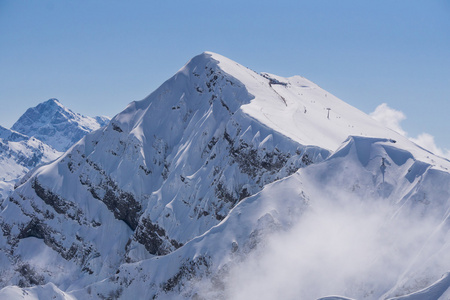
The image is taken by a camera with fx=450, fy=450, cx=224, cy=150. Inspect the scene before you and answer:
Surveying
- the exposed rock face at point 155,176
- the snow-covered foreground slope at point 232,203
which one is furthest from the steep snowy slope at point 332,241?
the exposed rock face at point 155,176

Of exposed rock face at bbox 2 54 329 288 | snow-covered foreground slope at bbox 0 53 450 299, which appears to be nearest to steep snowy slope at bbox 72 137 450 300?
snow-covered foreground slope at bbox 0 53 450 299

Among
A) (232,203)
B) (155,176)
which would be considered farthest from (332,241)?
(155,176)

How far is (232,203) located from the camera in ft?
293

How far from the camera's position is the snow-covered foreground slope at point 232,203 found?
195ft

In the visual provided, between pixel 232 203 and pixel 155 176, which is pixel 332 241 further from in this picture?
pixel 155 176

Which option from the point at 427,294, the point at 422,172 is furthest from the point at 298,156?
the point at 427,294

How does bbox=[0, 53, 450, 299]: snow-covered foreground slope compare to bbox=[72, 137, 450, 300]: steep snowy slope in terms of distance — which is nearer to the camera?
bbox=[72, 137, 450, 300]: steep snowy slope

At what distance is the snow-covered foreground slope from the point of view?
59.4 m

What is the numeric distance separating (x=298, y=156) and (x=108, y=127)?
71266mm

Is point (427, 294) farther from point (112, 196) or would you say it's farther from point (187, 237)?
point (112, 196)

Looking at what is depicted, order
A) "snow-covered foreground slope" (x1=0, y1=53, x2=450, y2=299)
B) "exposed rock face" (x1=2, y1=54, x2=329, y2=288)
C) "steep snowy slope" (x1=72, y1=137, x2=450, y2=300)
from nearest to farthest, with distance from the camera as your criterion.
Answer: "steep snowy slope" (x1=72, y1=137, x2=450, y2=300), "snow-covered foreground slope" (x1=0, y1=53, x2=450, y2=299), "exposed rock face" (x1=2, y1=54, x2=329, y2=288)

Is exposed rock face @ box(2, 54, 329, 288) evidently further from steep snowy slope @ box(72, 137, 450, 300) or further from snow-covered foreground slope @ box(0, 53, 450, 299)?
steep snowy slope @ box(72, 137, 450, 300)

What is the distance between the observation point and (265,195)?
71875 millimetres

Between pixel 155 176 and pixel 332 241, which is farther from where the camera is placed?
pixel 155 176
